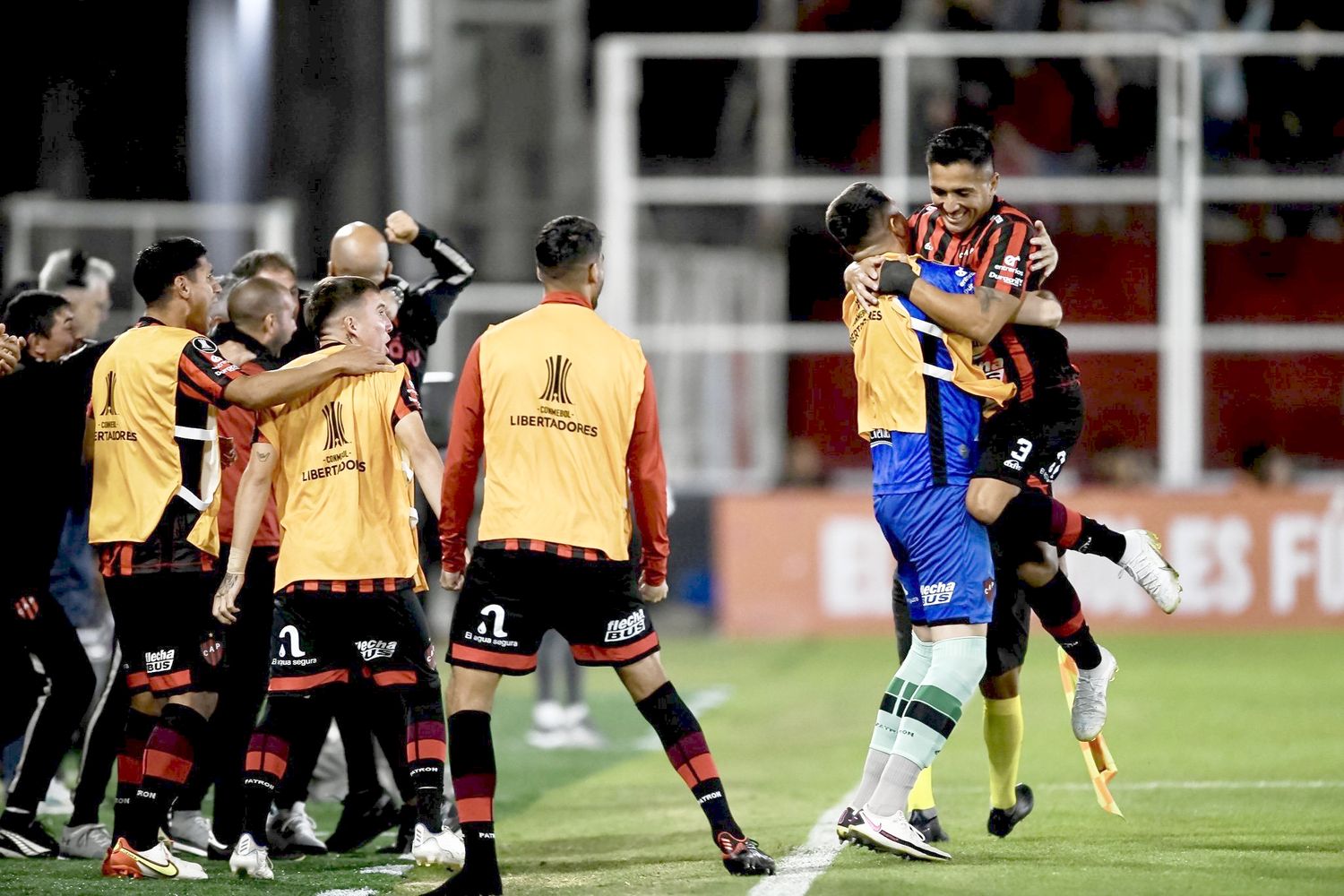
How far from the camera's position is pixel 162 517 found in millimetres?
6992

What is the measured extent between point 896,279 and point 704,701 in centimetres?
623

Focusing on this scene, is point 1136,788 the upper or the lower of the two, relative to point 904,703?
Result: lower

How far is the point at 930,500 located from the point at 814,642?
9223 millimetres

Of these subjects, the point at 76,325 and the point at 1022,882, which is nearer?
the point at 1022,882

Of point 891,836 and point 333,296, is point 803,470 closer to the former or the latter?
point 333,296

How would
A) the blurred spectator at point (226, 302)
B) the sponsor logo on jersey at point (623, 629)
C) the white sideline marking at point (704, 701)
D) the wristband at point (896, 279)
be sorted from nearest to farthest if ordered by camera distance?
the sponsor logo on jersey at point (623, 629) → the wristband at point (896, 279) → the blurred spectator at point (226, 302) → the white sideline marking at point (704, 701)

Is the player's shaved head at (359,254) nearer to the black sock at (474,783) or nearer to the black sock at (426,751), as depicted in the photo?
the black sock at (426,751)

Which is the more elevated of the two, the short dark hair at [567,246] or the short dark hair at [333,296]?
the short dark hair at [567,246]

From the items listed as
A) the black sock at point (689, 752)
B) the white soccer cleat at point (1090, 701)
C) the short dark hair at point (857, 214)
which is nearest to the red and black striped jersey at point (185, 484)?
the black sock at point (689, 752)

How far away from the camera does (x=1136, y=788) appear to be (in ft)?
28.3

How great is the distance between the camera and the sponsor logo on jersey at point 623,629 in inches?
250

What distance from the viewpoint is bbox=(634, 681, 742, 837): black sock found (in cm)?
646

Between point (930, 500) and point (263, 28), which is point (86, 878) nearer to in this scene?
point (930, 500)

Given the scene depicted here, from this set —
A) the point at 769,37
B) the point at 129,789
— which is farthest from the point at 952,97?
the point at 129,789
